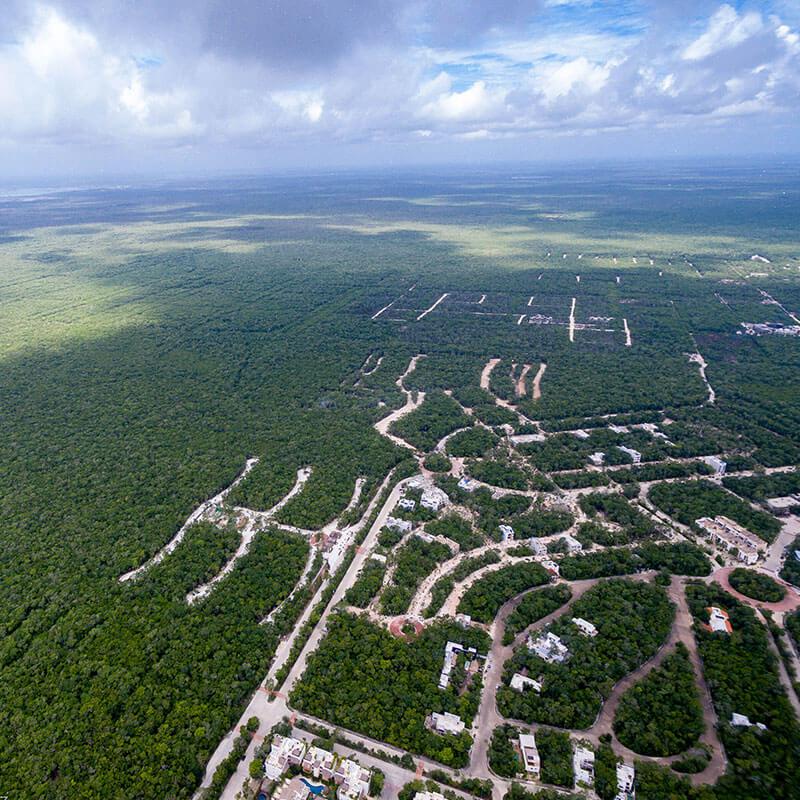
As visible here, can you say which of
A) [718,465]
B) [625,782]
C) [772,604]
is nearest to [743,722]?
[625,782]

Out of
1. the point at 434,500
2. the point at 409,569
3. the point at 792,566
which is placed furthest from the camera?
the point at 434,500

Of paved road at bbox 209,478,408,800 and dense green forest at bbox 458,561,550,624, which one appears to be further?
dense green forest at bbox 458,561,550,624

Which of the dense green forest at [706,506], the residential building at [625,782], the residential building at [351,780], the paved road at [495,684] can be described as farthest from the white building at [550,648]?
the dense green forest at [706,506]

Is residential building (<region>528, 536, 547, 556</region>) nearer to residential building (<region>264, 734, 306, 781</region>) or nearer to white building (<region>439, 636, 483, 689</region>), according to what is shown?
white building (<region>439, 636, 483, 689</region>)

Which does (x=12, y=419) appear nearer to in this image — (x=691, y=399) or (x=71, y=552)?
(x=71, y=552)

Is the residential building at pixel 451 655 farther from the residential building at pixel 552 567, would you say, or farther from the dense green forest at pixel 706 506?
the dense green forest at pixel 706 506

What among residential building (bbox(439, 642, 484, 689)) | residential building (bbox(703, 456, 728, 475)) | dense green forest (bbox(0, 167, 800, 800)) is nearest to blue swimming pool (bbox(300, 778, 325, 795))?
dense green forest (bbox(0, 167, 800, 800))

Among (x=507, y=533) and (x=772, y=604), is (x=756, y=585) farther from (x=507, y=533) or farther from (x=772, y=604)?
(x=507, y=533)
